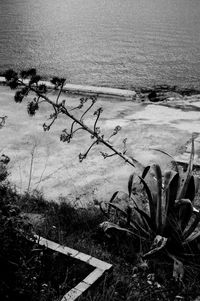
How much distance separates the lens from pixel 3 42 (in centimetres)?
1576

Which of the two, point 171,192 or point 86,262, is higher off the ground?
point 171,192

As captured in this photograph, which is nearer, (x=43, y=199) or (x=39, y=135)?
(x=43, y=199)

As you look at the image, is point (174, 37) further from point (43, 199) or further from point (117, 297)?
point (117, 297)

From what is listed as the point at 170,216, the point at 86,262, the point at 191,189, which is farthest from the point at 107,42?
the point at 86,262

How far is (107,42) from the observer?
1553cm

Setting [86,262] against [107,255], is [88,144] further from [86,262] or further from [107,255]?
[86,262]

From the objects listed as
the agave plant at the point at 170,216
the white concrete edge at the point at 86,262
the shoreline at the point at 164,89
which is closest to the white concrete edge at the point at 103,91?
the shoreline at the point at 164,89

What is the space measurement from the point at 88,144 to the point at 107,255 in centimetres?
268

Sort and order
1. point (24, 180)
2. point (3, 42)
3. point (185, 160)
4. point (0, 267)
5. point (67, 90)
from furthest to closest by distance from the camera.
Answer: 1. point (3, 42)
2. point (67, 90)
3. point (185, 160)
4. point (24, 180)
5. point (0, 267)

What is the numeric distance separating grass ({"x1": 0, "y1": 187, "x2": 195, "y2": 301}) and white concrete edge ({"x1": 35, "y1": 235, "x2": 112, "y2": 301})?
62 millimetres

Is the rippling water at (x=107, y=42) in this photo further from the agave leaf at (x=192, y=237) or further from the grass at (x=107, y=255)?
the agave leaf at (x=192, y=237)

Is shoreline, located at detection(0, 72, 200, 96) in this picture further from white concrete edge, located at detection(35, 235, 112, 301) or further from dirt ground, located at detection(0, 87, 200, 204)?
white concrete edge, located at detection(35, 235, 112, 301)

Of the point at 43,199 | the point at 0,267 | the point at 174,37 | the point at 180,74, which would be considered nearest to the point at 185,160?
the point at 43,199

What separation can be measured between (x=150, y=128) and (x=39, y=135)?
63.9 inches
